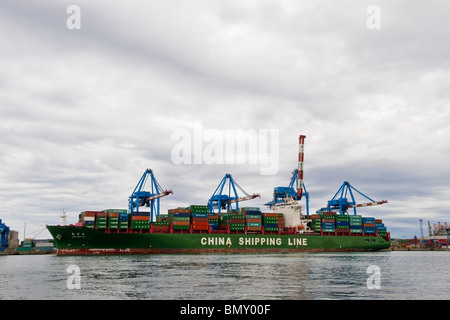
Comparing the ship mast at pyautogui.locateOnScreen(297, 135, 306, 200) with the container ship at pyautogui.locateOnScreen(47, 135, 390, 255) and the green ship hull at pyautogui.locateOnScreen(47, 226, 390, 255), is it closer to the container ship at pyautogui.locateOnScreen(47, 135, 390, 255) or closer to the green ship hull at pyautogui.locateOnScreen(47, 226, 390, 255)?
the container ship at pyautogui.locateOnScreen(47, 135, 390, 255)

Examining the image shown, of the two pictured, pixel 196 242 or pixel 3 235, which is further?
pixel 3 235

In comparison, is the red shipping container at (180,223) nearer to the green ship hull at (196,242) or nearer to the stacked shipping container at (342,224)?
the green ship hull at (196,242)

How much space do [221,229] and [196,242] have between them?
→ 10.7m

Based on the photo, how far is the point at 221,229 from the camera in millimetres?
94812

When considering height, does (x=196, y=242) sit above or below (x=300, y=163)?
below

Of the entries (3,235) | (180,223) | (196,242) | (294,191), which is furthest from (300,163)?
(3,235)

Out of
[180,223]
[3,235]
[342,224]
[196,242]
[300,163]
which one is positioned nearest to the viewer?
[196,242]

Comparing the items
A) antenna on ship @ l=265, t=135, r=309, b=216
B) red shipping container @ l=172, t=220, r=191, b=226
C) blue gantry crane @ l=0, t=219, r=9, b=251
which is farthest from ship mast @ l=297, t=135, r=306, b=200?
blue gantry crane @ l=0, t=219, r=9, b=251

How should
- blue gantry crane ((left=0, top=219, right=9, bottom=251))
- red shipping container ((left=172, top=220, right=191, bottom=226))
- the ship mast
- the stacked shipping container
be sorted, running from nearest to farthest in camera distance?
1. red shipping container ((left=172, top=220, right=191, bottom=226))
2. the stacked shipping container
3. the ship mast
4. blue gantry crane ((left=0, top=219, right=9, bottom=251))

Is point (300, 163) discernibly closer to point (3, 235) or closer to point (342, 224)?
point (342, 224)

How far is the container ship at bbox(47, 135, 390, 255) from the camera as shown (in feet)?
259

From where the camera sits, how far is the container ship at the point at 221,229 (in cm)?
7900

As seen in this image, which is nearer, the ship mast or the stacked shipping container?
the stacked shipping container

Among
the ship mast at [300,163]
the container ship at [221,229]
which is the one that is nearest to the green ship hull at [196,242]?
the container ship at [221,229]
